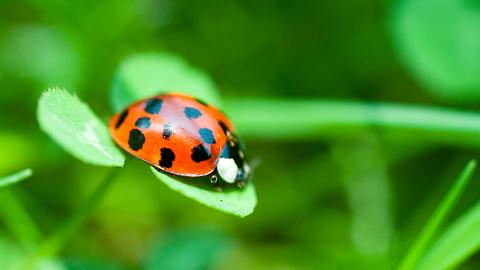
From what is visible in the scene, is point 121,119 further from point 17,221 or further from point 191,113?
point 17,221

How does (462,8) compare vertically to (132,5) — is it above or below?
above

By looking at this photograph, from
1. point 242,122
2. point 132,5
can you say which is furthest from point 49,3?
point 242,122

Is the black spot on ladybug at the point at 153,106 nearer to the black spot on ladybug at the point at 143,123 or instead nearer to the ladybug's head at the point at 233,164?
the black spot on ladybug at the point at 143,123

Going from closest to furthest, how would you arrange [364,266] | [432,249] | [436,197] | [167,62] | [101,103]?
[432,249], [167,62], [364,266], [436,197], [101,103]

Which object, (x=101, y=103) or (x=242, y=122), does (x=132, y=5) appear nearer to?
(x=101, y=103)

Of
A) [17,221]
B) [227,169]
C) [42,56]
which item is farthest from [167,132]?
[42,56]

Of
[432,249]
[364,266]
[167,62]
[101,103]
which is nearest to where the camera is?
[432,249]
